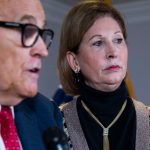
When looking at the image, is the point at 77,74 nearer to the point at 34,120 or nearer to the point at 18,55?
the point at 34,120

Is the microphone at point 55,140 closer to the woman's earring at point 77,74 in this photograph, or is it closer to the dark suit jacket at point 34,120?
the dark suit jacket at point 34,120

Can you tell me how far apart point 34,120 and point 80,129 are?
35 cm

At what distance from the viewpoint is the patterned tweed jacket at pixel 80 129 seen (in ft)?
4.43

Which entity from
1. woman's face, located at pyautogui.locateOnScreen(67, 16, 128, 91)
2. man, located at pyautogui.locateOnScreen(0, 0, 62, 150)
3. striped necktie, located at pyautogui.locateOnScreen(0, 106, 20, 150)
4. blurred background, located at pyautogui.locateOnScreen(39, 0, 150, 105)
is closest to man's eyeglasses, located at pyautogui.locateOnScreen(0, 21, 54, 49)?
man, located at pyautogui.locateOnScreen(0, 0, 62, 150)

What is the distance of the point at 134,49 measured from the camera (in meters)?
4.85

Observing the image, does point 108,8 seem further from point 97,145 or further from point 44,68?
point 44,68

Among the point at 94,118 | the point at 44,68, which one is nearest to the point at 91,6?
the point at 94,118

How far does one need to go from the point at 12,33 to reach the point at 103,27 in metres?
0.53

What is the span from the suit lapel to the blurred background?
144 inches

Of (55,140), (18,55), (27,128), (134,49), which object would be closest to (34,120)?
(27,128)

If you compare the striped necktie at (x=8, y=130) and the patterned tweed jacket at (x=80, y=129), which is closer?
the striped necktie at (x=8, y=130)

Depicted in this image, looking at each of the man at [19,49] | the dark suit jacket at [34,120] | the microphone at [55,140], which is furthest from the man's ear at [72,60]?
the microphone at [55,140]

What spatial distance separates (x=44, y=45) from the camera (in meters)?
0.93

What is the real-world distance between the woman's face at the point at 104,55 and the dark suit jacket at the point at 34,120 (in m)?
0.27
